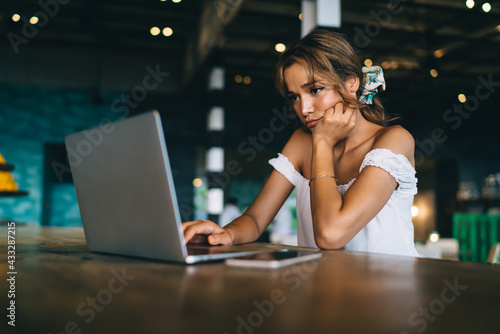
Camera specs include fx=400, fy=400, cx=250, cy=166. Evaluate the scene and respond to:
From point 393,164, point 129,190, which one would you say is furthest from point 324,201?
point 129,190

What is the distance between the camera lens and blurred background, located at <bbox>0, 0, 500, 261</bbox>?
5.69 meters

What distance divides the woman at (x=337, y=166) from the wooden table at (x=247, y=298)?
43cm

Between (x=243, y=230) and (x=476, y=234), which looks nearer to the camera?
(x=243, y=230)

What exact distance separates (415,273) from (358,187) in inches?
22.7

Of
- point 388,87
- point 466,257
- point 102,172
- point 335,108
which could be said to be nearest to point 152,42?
point 388,87

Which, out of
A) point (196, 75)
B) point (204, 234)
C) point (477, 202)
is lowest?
point (477, 202)

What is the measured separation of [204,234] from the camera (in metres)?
1.08

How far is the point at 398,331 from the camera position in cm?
33

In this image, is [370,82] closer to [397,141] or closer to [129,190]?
[397,141]

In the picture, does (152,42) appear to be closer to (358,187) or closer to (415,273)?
(358,187)

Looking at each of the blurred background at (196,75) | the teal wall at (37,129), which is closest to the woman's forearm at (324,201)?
the blurred background at (196,75)

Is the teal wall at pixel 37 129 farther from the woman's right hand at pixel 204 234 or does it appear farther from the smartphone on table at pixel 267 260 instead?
the smartphone on table at pixel 267 260

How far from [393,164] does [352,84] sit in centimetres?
41

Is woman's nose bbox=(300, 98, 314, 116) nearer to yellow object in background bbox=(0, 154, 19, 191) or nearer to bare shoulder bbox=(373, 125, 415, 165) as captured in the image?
bare shoulder bbox=(373, 125, 415, 165)
